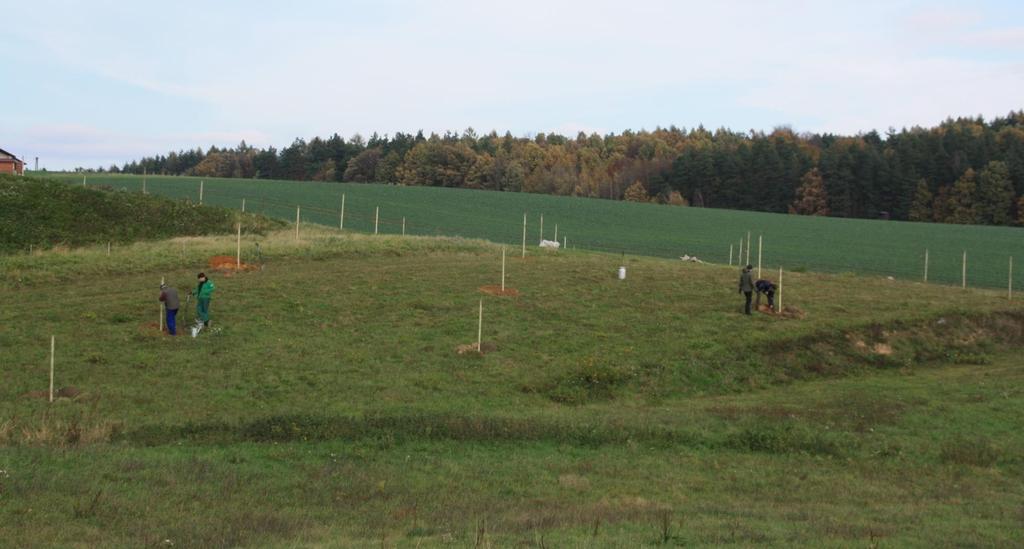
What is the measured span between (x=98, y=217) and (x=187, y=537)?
4703cm

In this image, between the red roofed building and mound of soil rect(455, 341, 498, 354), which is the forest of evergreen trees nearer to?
the red roofed building

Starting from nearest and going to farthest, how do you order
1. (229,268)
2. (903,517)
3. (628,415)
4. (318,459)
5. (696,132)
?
(903,517) < (318,459) < (628,415) < (229,268) < (696,132)

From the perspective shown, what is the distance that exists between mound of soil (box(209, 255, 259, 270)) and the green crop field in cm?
2540

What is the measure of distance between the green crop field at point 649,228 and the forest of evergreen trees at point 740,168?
19.8 metres

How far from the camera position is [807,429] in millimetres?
20953

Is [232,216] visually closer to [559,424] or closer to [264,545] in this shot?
[559,424]

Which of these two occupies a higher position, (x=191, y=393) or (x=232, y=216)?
(x=232, y=216)

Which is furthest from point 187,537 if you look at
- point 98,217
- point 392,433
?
point 98,217

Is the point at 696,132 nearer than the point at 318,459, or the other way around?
the point at 318,459

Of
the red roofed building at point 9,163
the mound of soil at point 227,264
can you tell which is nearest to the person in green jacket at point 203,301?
the mound of soil at point 227,264

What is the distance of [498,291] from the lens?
36.4 metres

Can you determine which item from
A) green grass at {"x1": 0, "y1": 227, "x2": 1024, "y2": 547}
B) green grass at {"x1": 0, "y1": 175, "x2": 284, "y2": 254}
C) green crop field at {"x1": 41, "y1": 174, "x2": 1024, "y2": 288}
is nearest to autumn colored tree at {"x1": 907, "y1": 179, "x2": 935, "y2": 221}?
green crop field at {"x1": 41, "y1": 174, "x2": 1024, "y2": 288}

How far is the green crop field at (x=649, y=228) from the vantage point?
6259cm

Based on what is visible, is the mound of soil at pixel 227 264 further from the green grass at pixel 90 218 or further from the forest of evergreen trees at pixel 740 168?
the forest of evergreen trees at pixel 740 168
